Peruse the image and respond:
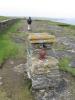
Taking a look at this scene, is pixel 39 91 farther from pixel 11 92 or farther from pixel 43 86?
pixel 11 92

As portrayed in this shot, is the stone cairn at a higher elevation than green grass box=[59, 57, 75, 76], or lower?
higher

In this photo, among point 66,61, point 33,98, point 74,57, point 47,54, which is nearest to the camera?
point 33,98

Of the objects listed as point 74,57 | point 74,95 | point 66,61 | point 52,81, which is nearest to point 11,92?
point 52,81

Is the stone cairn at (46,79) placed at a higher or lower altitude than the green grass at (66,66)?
higher

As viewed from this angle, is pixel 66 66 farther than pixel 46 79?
Yes

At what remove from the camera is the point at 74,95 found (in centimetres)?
930

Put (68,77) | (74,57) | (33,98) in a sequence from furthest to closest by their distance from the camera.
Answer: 1. (74,57)
2. (68,77)
3. (33,98)

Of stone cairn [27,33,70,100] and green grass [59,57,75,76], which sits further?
green grass [59,57,75,76]

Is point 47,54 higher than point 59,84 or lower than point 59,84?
higher

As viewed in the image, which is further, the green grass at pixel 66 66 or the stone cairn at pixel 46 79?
the green grass at pixel 66 66

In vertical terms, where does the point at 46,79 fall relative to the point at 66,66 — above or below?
above

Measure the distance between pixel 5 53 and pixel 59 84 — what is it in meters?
6.10

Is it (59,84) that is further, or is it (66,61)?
(66,61)

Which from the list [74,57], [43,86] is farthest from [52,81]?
[74,57]
